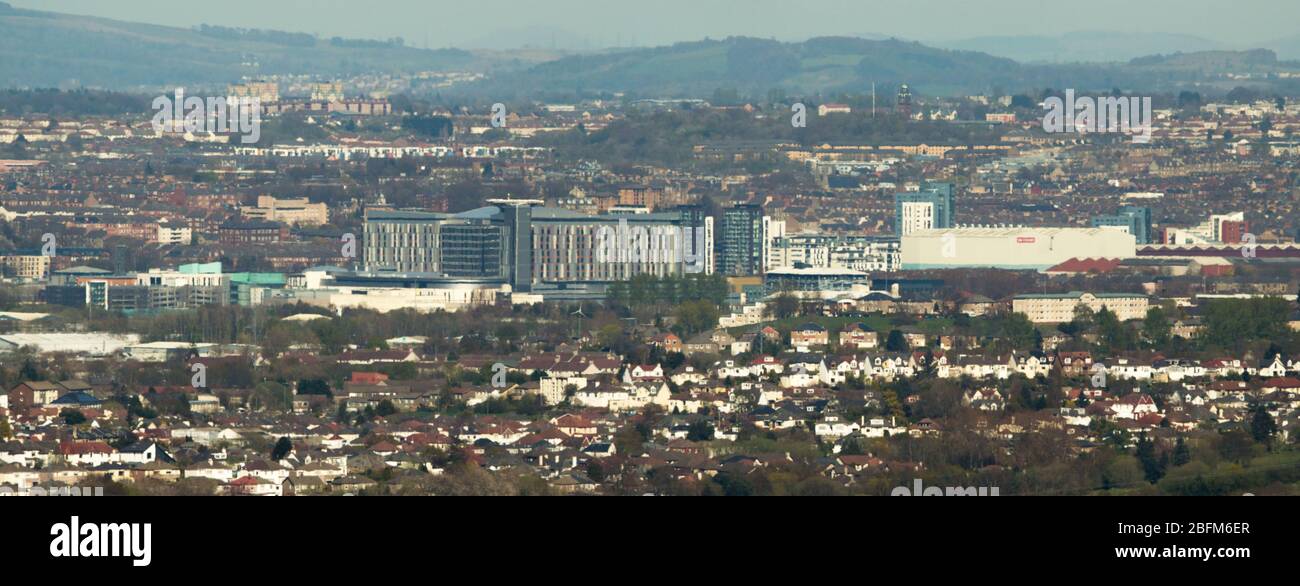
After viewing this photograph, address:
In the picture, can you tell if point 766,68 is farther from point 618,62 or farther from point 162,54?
point 162,54

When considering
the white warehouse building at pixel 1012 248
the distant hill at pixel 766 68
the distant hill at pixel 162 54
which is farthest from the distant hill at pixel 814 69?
the white warehouse building at pixel 1012 248

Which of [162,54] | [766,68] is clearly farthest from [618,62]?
[162,54]

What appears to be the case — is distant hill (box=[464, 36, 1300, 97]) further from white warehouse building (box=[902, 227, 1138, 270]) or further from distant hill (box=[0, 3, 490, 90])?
white warehouse building (box=[902, 227, 1138, 270])

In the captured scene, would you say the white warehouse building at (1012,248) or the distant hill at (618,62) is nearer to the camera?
the white warehouse building at (1012,248)

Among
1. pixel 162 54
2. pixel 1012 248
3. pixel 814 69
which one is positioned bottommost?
pixel 1012 248

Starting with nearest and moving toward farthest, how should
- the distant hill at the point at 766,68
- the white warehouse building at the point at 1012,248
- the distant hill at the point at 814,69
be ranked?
1. the white warehouse building at the point at 1012,248
2. the distant hill at the point at 814,69
3. the distant hill at the point at 766,68

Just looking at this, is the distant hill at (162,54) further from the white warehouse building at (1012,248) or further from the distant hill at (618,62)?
the white warehouse building at (1012,248)

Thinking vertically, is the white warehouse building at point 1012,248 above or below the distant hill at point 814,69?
below
